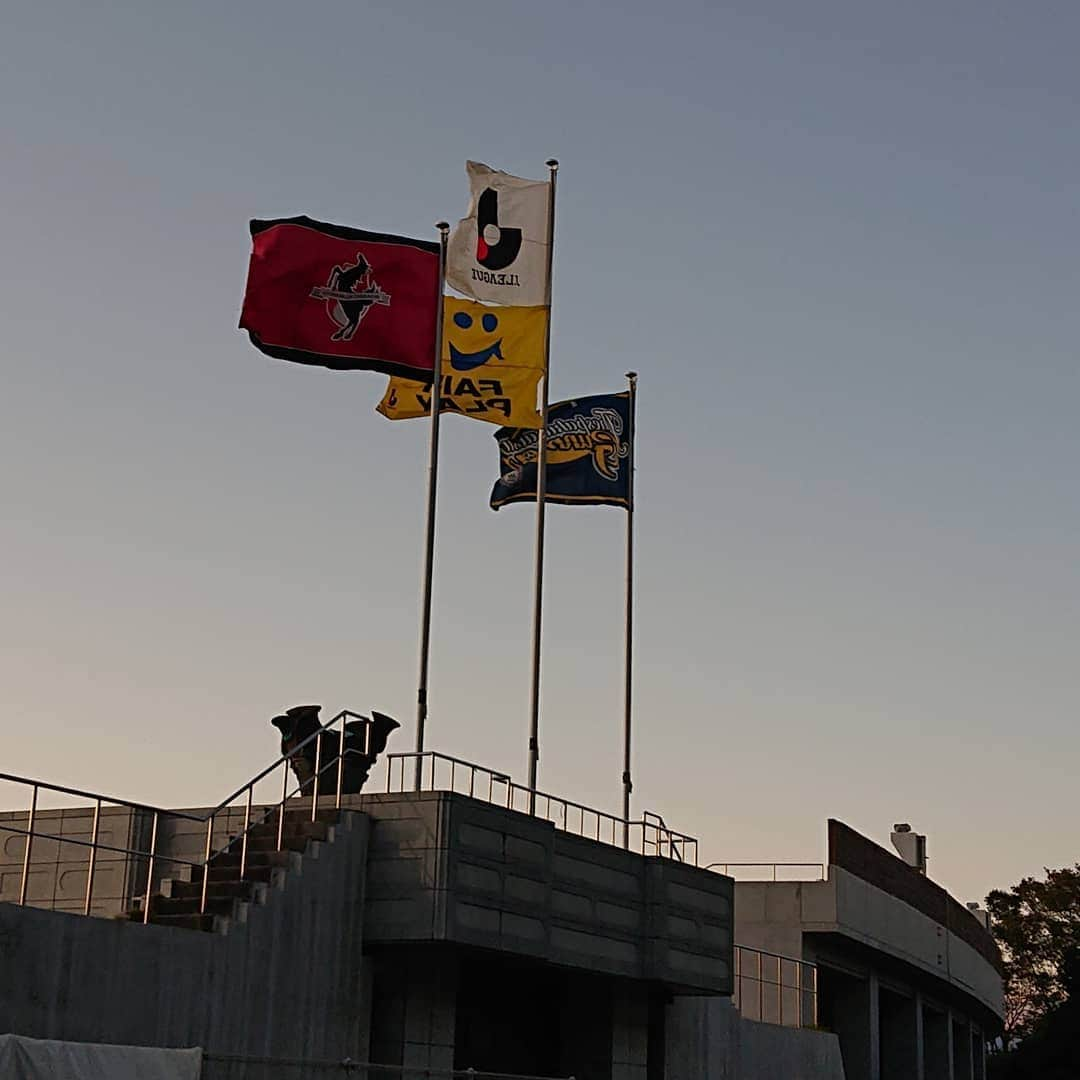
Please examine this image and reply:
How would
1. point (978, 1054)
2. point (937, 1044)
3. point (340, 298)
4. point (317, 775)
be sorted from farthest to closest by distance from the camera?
point (978, 1054) → point (937, 1044) → point (340, 298) → point (317, 775)

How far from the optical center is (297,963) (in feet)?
80.2

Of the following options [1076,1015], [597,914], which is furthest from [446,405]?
[1076,1015]

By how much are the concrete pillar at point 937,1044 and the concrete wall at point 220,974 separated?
145 ft

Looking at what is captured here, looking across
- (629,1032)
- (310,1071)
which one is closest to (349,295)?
(310,1071)

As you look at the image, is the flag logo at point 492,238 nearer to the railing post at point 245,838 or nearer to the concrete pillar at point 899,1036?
the railing post at point 245,838

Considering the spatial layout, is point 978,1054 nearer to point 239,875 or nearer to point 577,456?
point 577,456

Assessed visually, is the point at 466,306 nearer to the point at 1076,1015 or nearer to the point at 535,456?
the point at 535,456

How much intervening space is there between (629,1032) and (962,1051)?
148ft

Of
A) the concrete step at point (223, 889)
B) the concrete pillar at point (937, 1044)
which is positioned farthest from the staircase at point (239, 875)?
the concrete pillar at point (937, 1044)

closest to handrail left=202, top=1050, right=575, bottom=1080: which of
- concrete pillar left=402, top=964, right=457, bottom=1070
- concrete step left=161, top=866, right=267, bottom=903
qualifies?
concrete pillar left=402, top=964, right=457, bottom=1070

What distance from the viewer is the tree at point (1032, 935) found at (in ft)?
344

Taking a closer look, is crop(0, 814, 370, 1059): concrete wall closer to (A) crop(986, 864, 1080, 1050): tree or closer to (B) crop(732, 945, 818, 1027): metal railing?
(B) crop(732, 945, 818, 1027): metal railing

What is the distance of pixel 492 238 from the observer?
3038 centimetres

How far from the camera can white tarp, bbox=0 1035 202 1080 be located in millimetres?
17234
